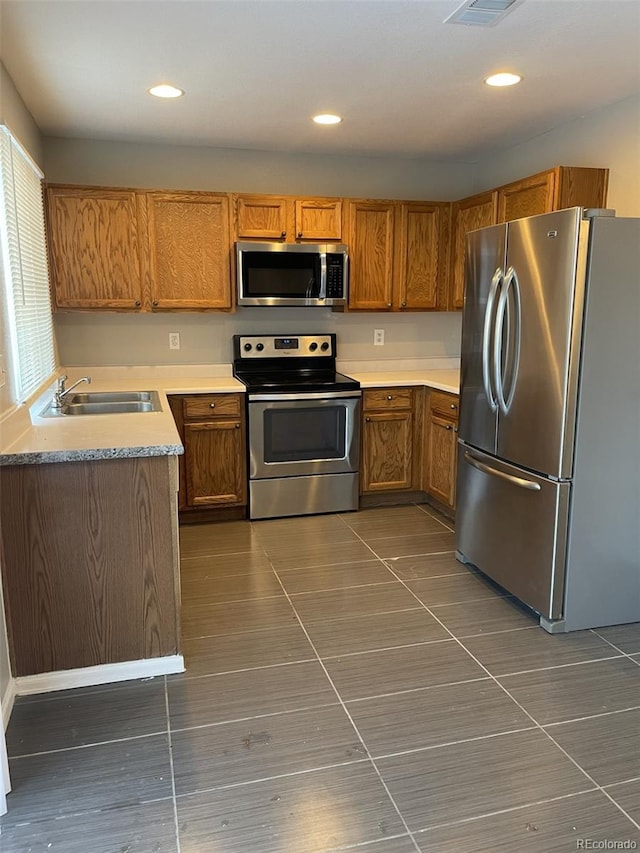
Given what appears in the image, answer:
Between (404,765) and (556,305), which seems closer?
(404,765)

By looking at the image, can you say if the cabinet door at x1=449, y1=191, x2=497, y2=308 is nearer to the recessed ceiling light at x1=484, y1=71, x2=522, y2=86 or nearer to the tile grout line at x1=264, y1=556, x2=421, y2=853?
the recessed ceiling light at x1=484, y1=71, x2=522, y2=86

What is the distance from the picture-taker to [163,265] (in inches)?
158

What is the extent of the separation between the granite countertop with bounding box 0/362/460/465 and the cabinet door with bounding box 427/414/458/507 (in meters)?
0.25

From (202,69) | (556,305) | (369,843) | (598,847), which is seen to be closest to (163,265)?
(202,69)

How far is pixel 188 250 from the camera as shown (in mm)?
4039

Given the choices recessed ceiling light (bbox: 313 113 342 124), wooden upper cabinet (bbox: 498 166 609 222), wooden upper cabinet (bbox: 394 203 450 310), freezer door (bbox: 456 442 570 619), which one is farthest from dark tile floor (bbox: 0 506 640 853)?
recessed ceiling light (bbox: 313 113 342 124)

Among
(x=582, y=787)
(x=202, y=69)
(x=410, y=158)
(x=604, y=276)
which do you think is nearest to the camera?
(x=582, y=787)

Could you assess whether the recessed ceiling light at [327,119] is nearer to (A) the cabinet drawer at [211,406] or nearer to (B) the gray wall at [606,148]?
(B) the gray wall at [606,148]

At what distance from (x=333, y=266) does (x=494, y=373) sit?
1.67 metres

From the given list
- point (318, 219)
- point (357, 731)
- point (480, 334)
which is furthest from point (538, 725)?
point (318, 219)

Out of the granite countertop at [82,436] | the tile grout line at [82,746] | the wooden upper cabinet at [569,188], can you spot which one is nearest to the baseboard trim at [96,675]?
the tile grout line at [82,746]

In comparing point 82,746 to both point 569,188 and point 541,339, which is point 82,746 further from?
point 569,188

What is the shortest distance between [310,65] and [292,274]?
1567 millimetres

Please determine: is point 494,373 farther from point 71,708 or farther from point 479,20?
point 71,708
